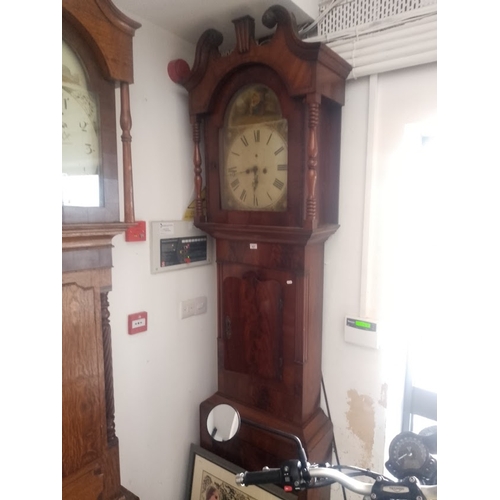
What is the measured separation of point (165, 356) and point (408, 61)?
148 cm

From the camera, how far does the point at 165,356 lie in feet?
4.99

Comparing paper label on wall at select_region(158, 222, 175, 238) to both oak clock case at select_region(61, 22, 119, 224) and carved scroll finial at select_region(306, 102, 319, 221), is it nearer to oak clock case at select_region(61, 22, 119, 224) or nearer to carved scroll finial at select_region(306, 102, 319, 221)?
oak clock case at select_region(61, 22, 119, 224)

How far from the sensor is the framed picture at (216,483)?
1.34 meters

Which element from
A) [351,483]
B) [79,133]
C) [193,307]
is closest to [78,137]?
[79,133]

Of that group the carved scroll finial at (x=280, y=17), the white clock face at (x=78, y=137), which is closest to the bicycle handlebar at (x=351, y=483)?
the white clock face at (x=78, y=137)

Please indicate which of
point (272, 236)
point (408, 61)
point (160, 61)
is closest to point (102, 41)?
point (160, 61)

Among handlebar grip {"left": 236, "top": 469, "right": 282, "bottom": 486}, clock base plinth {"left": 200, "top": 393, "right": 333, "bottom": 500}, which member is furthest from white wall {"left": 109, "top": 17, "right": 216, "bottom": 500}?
handlebar grip {"left": 236, "top": 469, "right": 282, "bottom": 486}

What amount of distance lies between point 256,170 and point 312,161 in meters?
0.26

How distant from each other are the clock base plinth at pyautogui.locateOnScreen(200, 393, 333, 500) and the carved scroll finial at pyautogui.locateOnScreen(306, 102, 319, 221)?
841mm

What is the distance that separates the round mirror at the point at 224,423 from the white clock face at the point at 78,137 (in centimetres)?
74

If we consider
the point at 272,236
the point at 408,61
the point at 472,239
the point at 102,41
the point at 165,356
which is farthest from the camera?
the point at 165,356

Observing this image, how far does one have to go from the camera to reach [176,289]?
155cm
